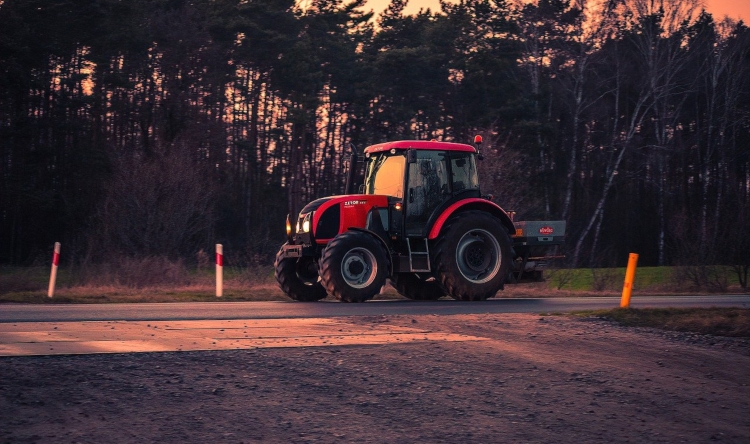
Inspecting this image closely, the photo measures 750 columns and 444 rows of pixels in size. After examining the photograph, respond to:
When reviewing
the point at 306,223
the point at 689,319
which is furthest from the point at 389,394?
the point at 306,223

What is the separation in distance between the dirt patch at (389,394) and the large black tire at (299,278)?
7.85m

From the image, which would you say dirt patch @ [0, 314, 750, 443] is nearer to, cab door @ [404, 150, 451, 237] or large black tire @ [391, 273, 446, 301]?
cab door @ [404, 150, 451, 237]

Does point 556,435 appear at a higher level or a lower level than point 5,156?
lower

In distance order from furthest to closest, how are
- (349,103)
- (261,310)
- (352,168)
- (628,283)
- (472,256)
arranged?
(349,103) → (352,168) → (472,256) → (261,310) → (628,283)

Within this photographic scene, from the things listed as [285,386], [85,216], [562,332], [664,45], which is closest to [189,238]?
[85,216]

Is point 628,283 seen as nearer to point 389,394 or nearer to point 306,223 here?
point 306,223

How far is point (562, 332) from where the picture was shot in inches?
444

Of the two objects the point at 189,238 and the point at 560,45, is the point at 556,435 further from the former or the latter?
the point at 560,45

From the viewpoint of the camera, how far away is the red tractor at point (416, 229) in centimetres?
1720

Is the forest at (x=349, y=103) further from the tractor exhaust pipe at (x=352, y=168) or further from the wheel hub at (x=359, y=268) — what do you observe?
the wheel hub at (x=359, y=268)

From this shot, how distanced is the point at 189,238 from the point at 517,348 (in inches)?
856

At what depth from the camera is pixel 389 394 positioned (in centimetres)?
738

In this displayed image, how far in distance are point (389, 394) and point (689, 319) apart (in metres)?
6.51

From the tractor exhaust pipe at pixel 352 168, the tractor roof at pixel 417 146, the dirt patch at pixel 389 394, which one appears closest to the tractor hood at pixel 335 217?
the tractor exhaust pipe at pixel 352 168
